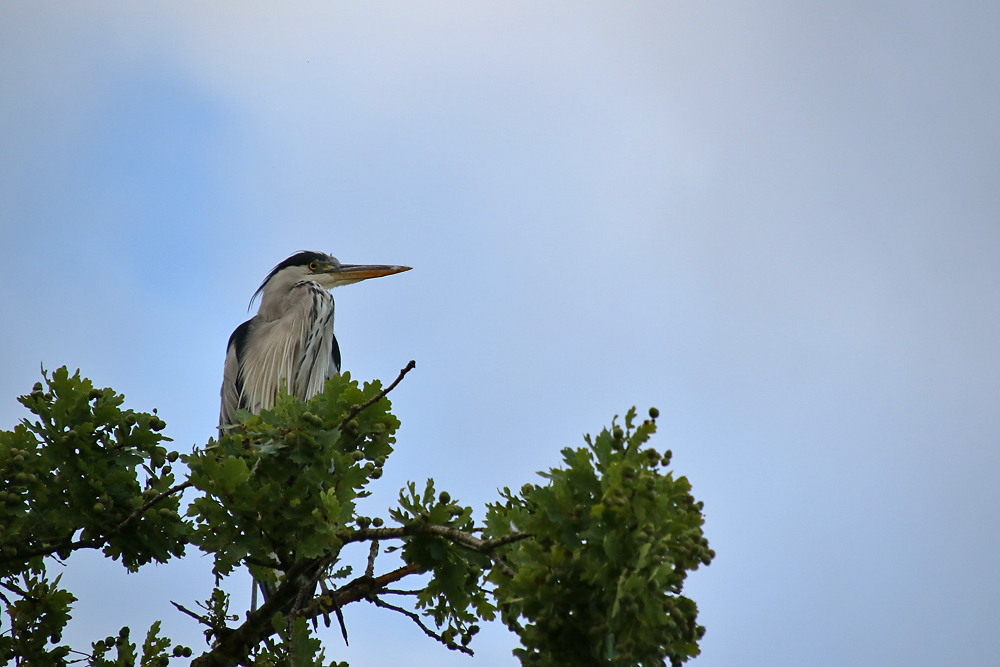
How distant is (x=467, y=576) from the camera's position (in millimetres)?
2736

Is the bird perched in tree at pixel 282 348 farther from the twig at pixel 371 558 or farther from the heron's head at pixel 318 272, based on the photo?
the twig at pixel 371 558

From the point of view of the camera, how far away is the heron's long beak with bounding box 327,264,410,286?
7.31 meters

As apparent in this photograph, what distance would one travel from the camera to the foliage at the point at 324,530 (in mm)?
1826

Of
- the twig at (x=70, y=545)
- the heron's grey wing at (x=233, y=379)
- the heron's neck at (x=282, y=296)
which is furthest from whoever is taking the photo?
the heron's neck at (x=282, y=296)

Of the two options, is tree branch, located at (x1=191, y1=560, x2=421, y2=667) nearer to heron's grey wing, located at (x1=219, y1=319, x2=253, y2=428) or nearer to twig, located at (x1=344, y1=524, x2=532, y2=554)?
twig, located at (x1=344, y1=524, x2=532, y2=554)

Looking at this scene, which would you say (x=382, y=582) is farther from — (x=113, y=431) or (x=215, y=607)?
(x=113, y=431)

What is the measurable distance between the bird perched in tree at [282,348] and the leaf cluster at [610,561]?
428 cm

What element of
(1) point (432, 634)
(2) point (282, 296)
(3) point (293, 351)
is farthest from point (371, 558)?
(2) point (282, 296)

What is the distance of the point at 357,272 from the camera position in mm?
7371

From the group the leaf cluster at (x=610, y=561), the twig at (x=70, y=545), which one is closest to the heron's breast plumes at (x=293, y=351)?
the twig at (x=70, y=545)

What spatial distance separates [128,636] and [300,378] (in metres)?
3.32

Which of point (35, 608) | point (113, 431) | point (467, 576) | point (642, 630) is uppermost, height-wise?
point (113, 431)

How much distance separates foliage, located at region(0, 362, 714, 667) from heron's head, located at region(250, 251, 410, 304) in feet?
13.3

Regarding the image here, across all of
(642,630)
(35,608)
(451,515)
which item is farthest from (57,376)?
(642,630)
